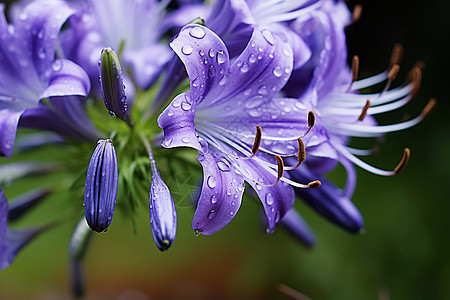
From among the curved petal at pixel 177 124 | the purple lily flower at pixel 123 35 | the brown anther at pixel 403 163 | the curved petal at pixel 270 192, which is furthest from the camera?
the purple lily flower at pixel 123 35

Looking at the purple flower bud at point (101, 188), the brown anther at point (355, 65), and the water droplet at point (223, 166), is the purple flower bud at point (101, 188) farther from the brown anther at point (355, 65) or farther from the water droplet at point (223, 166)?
the brown anther at point (355, 65)

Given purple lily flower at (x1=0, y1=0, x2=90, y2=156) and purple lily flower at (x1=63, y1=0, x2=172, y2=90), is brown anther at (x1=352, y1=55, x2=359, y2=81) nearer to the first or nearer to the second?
purple lily flower at (x1=63, y1=0, x2=172, y2=90)

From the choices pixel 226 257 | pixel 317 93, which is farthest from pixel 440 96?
pixel 317 93

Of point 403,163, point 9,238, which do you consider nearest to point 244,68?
point 403,163

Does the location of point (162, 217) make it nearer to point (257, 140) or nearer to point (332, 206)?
point (257, 140)

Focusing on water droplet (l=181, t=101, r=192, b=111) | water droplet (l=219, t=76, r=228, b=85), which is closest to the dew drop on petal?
water droplet (l=219, t=76, r=228, b=85)

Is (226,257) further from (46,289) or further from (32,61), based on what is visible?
(32,61)

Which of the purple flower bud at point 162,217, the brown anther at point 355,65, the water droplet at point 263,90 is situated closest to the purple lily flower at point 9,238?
the purple flower bud at point 162,217
